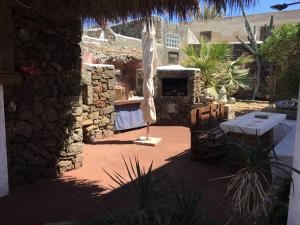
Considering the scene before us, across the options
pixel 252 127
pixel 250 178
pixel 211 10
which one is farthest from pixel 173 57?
pixel 250 178

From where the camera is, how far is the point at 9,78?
3959 millimetres

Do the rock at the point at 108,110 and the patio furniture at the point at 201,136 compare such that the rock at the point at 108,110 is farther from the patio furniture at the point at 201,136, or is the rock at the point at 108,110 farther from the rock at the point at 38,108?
the rock at the point at 38,108

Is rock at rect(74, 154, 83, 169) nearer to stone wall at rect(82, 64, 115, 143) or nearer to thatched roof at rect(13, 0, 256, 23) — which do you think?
stone wall at rect(82, 64, 115, 143)

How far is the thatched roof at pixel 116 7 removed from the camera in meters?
3.58

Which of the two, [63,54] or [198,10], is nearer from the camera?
[198,10]

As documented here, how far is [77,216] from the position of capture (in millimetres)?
3496

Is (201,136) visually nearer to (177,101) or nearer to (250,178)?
(250,178)

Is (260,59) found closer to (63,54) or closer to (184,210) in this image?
(63,54)

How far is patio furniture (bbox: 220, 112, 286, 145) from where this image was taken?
4898mm

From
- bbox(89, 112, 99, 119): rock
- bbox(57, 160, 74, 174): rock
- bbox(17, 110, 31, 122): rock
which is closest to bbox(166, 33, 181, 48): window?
bbox(89, 112, 99, 119): rock

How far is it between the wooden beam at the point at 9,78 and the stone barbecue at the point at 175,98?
6226 millimetres

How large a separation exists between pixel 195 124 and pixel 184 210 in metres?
3.31

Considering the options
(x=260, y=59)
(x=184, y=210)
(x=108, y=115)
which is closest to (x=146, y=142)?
(x=108, y=115)

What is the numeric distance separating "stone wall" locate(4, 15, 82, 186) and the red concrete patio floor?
1.03 feet
